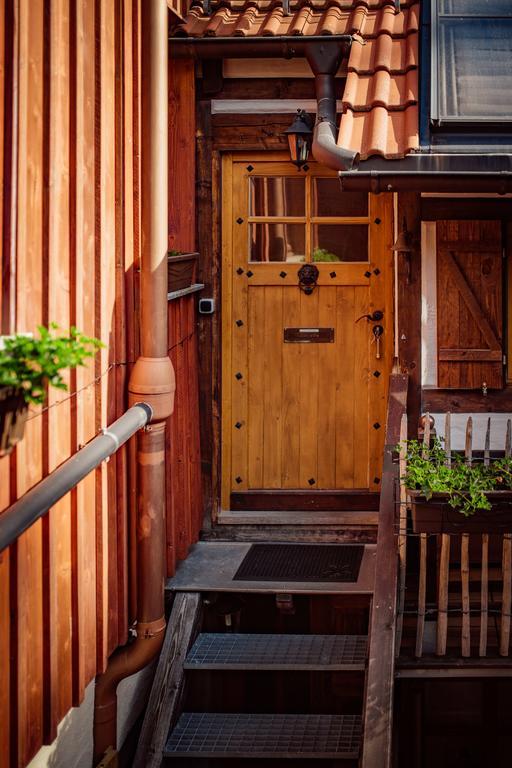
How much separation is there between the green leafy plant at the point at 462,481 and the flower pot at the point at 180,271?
1877 mm

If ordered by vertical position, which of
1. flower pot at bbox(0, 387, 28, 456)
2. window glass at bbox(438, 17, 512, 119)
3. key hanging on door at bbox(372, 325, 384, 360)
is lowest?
flower pot at bbox(0, 387, 28, 456)

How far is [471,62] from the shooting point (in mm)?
6617

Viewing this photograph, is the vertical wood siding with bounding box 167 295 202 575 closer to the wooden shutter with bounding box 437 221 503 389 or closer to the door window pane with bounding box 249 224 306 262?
the door window pane with bounding box 249 224 306 262

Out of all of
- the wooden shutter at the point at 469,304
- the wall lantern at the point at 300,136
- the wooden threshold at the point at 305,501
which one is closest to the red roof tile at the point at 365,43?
the wall lantern at the point at 300,136

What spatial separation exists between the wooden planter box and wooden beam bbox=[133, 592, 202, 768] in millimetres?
1751

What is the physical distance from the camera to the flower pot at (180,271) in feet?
19.6

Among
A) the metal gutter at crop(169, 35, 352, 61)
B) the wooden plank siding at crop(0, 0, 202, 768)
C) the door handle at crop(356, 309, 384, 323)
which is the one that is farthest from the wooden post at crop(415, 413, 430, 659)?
the metal gutter at crop(169, 35, 352, 61)

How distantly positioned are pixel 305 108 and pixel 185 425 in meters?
2.53

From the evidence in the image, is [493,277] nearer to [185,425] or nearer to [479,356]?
[479,356]

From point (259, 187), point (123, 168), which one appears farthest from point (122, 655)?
point (259, 187)

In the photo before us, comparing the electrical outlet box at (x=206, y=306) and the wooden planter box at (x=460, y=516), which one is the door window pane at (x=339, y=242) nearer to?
the electrical outlet box at (x=206, y=306)

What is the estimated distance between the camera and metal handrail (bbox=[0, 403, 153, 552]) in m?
3.31

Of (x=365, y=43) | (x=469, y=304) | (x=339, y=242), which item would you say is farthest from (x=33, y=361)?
(x=365, y=43)

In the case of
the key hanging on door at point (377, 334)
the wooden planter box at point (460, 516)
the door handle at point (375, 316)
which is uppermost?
the door handle at point (375, 316)
